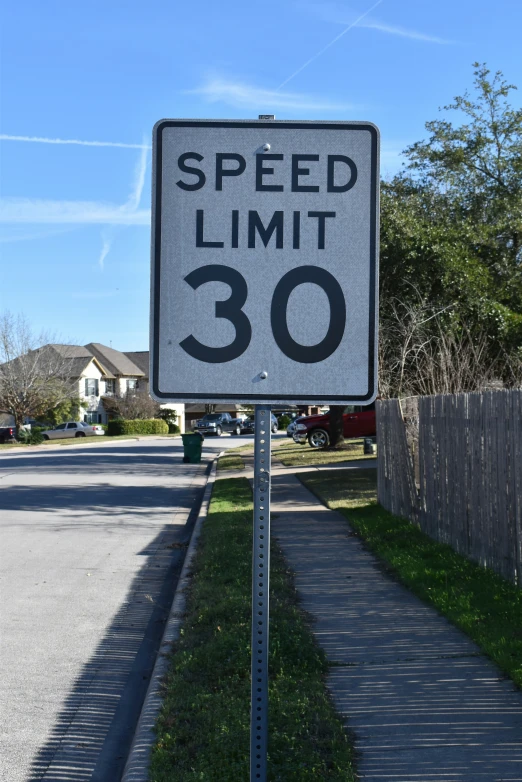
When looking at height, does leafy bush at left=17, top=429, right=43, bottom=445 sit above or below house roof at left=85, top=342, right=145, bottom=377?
below

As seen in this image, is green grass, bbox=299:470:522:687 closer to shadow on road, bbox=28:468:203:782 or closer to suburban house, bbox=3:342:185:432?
shadow on road, bbox=28:468:203:782

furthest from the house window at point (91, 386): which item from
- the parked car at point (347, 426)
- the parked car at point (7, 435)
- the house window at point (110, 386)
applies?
the parked car at point (347, 426)

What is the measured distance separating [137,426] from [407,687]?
198 ft

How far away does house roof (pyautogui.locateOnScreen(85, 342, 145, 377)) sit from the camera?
267 ft

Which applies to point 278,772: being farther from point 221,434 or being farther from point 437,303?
point 221,434

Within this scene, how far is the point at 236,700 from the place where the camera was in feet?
16.8

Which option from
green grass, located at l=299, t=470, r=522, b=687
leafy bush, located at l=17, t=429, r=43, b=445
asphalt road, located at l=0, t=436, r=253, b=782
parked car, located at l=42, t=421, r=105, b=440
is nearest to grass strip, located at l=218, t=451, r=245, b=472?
asphalt road, located at l=0, t=436, r=253, b=782

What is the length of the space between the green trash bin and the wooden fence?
17.3 metres

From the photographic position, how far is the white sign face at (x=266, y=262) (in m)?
2.74

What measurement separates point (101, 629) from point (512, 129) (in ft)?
46.5

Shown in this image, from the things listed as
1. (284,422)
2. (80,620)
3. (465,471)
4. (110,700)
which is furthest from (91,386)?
(110,700)

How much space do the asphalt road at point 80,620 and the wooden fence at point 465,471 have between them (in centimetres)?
321

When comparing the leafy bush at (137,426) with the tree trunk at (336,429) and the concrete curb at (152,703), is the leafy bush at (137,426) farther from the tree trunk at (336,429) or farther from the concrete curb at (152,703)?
the concrete curb at (152,703)

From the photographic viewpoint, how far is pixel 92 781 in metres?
4.73
